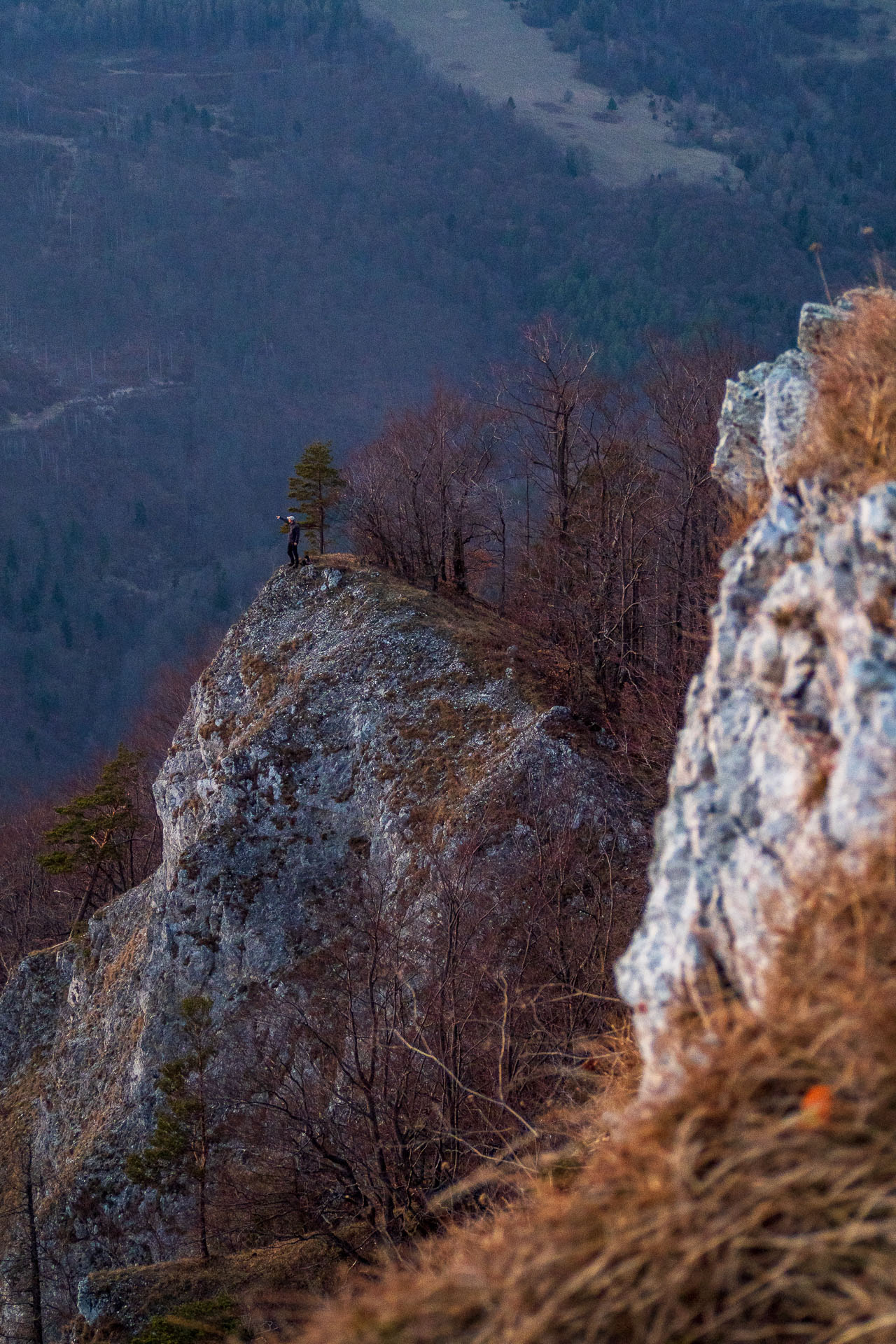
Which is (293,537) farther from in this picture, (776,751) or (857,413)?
(776,751)

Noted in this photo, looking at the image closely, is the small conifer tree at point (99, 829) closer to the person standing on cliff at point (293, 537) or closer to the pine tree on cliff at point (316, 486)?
the pine tree on cliff at point (316, 486)

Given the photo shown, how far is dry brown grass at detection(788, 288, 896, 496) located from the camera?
22.4ft

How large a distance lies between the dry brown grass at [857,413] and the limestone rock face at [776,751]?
200 mm

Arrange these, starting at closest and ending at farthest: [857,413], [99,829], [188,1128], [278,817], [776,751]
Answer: [776,751]
[857,413]
[188,1128]
[278,817]
[99,829]

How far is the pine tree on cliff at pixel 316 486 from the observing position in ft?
139

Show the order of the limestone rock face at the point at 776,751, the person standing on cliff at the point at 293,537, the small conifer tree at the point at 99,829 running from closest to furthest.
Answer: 1. the limestone rock face at the point at 776,751
2. the person standing on cliff at the point at 293,537
3. the small conifer tree at the point at 99,829

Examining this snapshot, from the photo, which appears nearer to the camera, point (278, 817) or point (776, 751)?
point (776, 751)

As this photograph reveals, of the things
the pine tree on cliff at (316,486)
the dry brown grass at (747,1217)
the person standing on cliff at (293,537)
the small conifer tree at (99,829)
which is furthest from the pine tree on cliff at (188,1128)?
the pine tree on cliff at (316,486)

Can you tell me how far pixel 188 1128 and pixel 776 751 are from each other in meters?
23.7

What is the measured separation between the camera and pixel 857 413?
7246 mm

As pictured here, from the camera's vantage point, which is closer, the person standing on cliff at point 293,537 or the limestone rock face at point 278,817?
the limestone rock face at point 278,817

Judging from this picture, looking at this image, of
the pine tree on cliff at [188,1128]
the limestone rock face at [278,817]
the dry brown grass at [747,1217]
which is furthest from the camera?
the limestone rock face at [278,817]

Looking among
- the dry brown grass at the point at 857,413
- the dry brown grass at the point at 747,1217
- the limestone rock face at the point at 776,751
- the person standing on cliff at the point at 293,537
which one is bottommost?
the person standing on cliff at the point at 293,537

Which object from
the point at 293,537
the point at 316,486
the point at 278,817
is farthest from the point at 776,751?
the point at 316,486
